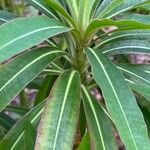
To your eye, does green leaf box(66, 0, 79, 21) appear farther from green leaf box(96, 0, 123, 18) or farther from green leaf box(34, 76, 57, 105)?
green leaf box(34, 76, 57, 105)

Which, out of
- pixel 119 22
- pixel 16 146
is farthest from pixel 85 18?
pixel 16 146

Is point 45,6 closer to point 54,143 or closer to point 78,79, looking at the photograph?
point 78,79

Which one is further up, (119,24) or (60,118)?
(119,24)

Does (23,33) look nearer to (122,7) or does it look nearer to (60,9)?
(60,9)

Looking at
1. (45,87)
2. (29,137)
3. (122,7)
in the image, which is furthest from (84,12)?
(45,87)

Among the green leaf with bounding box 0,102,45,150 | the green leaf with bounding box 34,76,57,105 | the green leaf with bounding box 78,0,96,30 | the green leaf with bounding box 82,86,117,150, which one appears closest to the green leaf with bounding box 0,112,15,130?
the green leaf with bounding box 34,76,57,105

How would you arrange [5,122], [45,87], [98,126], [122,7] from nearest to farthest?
[98,126] < [122,7] < [5,122] < [45,87]
